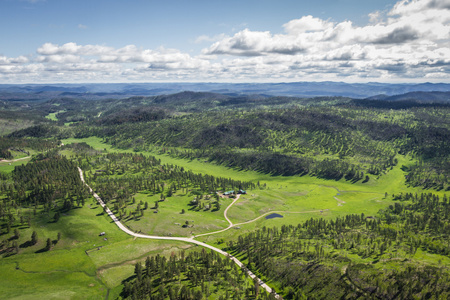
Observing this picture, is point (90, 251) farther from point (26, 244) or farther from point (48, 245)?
point (26, 244)

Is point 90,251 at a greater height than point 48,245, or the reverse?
point 48,245

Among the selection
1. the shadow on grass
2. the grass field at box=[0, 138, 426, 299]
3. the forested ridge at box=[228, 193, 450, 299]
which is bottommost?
the forested ridge at box=[228, 193, 450, 299]

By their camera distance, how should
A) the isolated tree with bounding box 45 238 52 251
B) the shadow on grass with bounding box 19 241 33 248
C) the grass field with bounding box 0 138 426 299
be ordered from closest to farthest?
the grass field with bounding box 0 138 426 299, the isolated tree with bounding box 45 238 52 251, the shadow on grass with bounding box 19 241 33 248

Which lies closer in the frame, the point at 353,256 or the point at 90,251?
the point at 353,256

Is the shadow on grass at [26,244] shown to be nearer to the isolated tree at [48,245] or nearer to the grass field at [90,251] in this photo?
the grass field at [90,251]

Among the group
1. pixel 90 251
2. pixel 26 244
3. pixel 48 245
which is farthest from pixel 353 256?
pixel 26 244

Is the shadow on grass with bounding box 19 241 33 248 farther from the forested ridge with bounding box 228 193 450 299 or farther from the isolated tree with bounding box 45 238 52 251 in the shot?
the forested ridge with bounding box 228 193 450 299

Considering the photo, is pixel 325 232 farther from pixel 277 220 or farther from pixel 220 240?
pixel 220 240

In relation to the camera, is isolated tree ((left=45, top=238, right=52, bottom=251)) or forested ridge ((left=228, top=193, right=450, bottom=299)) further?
isolated tree ((left=45, top=238, right=52, bottom=251))

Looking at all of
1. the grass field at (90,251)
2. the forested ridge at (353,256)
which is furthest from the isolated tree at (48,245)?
the forested ridge at (353,256)

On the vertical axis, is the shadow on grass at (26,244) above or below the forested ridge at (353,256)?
above

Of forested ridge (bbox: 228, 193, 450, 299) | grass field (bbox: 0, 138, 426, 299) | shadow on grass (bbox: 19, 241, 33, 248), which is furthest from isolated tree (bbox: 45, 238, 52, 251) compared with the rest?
forested ridge (bbox: 228, 193, 450, 299)
